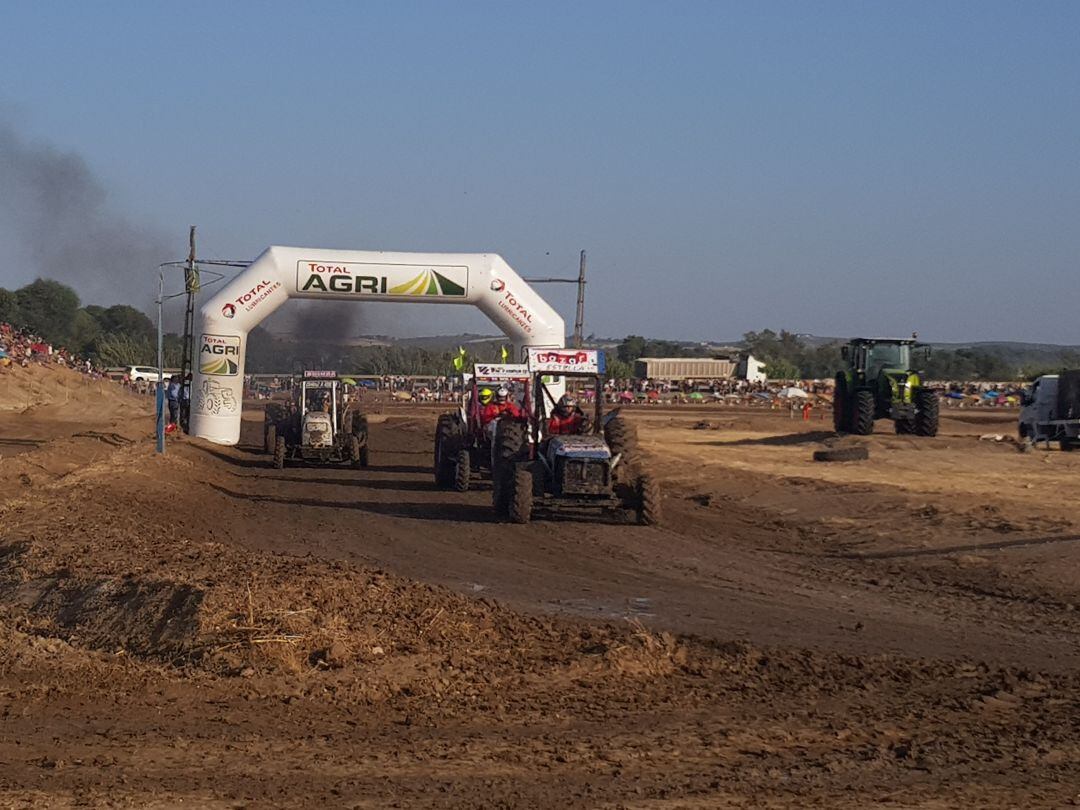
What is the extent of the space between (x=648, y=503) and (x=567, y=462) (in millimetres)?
1180

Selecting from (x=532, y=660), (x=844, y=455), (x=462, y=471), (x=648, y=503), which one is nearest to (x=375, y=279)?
(x=462, y=471)

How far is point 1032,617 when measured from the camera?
11.4 meters

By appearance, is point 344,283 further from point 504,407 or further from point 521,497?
point 521,497

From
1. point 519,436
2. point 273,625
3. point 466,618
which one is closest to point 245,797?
point 273,625

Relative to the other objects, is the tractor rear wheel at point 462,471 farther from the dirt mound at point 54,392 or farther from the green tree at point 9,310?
the green tree at point 9,310

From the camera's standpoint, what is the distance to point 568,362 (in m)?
19.0

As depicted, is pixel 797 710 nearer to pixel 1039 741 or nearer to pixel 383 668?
pixel 1039 741

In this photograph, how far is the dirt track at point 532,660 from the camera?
6.45 m

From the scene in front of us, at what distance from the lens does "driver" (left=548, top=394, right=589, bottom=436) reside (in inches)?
752

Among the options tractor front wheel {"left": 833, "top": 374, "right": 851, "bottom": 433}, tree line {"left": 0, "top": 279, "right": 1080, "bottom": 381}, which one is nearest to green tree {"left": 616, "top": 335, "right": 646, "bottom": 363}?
tree line {"left": 0, "top": 279, "right": 1080, "bottom": 381}

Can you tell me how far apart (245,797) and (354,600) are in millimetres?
4263

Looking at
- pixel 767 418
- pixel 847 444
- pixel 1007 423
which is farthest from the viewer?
pixel 767 418

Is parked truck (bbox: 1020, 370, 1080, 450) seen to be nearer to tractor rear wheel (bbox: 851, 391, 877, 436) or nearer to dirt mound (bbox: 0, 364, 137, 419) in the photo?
tractor rear wheel (bbox: 851, 391, 877, 436)

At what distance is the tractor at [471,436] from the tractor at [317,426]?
14.4 feet
